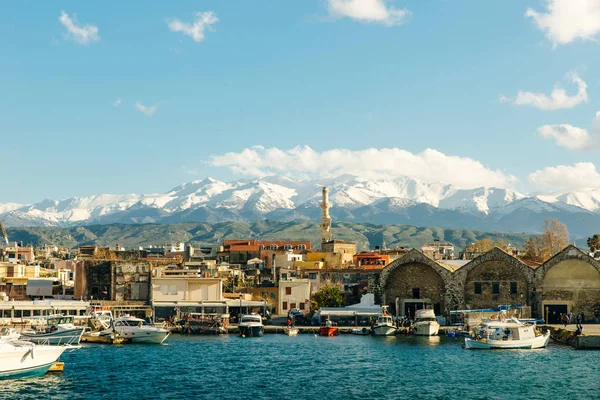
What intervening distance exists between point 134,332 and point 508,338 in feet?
122

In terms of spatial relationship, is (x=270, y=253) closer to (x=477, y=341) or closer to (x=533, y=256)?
(x=533, y=256)

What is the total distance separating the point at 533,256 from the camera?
461 feet

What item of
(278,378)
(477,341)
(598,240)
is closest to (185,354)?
(278,378)

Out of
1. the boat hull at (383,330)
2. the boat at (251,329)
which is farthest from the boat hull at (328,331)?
the boat at (251,329)

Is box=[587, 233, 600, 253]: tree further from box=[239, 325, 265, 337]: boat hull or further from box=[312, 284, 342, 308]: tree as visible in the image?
box=[239, 325, 265, 337]: boat hull

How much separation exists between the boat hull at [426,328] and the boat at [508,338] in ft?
41.8

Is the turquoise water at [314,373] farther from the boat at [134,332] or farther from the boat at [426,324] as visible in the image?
the boat at [426,324]

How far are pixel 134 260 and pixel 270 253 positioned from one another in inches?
1985

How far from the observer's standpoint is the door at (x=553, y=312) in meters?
96.8

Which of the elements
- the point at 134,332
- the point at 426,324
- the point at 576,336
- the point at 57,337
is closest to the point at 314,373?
the point at 57,337

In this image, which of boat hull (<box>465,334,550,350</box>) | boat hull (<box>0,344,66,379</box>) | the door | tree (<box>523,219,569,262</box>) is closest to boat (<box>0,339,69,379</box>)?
boat hull (<box>0,344,66,379</box>)

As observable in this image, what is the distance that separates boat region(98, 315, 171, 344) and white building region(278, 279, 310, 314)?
2880 centimetres

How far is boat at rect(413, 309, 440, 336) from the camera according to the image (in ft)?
302

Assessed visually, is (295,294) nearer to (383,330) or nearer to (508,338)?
(383,330)
